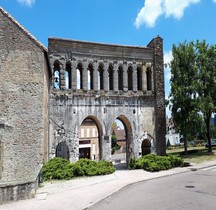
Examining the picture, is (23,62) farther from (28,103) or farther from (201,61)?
(201,61)

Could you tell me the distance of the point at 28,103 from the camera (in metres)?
16.2

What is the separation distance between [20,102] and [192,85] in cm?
1678

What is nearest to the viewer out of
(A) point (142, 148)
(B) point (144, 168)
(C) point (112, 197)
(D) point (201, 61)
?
(C) point (112, 197)

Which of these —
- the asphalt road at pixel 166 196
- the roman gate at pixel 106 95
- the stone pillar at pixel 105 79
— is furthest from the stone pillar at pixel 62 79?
the asphalt road at pixel 166 196

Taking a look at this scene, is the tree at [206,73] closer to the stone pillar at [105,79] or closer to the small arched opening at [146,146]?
the small arched opening at [146,146]

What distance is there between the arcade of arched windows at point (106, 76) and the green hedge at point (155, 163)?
614 cm

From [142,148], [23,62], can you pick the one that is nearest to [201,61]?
[142,148]

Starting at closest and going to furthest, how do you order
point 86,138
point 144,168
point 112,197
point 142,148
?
point 112,197 < point 144,168 < point 142,148 < point 86,138

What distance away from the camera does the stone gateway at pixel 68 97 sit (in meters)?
15.7

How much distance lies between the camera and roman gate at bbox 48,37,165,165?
68.6 ft

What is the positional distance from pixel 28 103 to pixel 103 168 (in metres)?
6.29

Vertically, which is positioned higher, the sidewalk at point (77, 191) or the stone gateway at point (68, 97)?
the stone gateway at point (68, 97)

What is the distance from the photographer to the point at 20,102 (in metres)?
16.0

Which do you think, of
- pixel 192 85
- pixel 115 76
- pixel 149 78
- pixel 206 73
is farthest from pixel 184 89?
pixel 115 76
